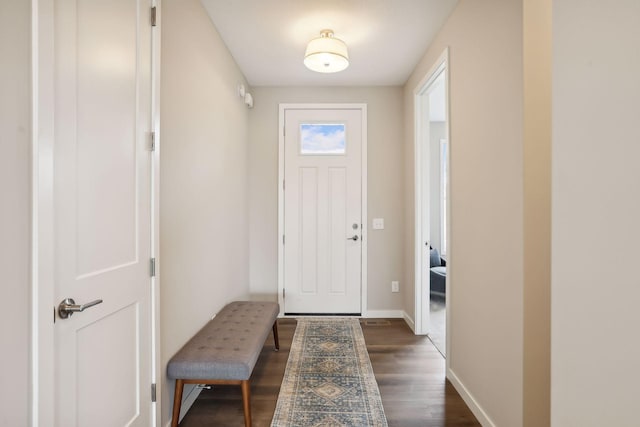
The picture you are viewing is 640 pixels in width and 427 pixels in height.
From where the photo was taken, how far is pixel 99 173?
1.17 m

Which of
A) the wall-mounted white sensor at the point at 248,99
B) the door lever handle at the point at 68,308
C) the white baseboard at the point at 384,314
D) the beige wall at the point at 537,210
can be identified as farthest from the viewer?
the white baseboard at the point at 384,314

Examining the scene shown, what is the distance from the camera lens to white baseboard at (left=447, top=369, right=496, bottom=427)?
172cm

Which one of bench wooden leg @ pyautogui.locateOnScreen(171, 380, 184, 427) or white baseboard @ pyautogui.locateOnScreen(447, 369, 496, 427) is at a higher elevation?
bench wooden leg @ pyautogui.locateOnScreen(171, 380, 184, 427)

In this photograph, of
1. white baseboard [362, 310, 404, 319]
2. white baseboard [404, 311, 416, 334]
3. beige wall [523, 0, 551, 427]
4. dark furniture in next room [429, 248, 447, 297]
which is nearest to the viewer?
beige wall [523, 0, 551, 427]

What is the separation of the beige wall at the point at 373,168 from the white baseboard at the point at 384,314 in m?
0.04

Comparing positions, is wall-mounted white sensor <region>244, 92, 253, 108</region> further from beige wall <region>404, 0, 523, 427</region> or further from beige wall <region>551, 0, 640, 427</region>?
beige wall <region>551, 0, 640, 427</region>

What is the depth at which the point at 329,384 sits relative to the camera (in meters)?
A: 2.15

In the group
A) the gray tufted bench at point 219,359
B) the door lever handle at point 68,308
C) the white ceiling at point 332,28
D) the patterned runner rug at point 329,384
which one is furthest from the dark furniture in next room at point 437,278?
the door lever handle at point 68,308

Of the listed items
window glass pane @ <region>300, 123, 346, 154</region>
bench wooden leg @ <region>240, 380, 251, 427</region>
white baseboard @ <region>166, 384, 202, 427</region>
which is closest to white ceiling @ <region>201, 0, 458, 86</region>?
window glass pane @ <region>300, 123, 346, 154</region>

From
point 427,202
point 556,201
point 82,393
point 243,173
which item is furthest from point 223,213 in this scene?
point 556,201

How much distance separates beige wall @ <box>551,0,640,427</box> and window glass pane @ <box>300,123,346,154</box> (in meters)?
2.87

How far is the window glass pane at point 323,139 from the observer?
3557mm
